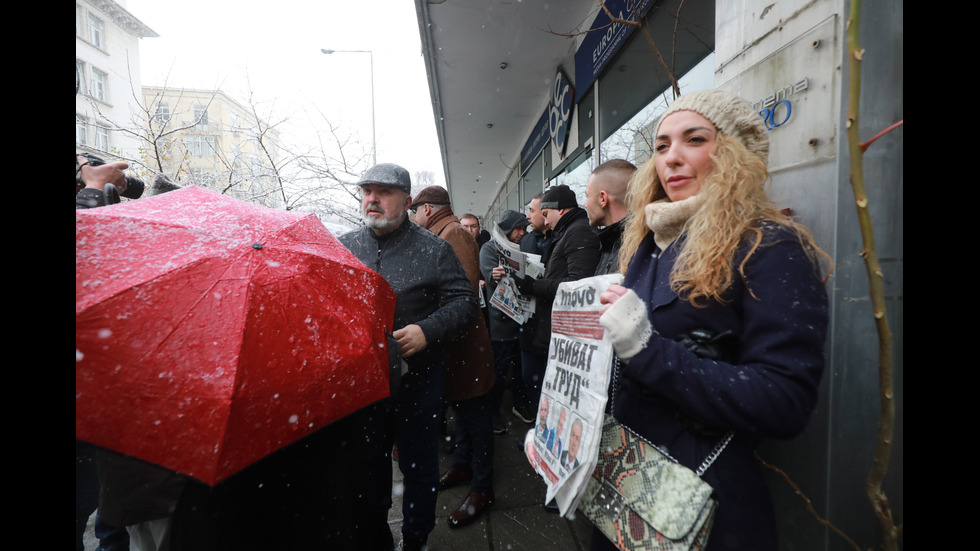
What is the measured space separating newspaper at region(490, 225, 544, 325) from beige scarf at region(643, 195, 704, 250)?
1.90 metres

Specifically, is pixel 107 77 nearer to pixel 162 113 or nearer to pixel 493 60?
pixel 162 113

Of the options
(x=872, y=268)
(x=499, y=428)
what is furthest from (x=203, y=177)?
(x=872, y=268)

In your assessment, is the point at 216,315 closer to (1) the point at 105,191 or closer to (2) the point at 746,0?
(1) the point at 105,191

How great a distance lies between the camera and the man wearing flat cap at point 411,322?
7.62ft

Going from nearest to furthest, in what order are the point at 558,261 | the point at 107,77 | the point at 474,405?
the point at 474,405
the point at 558,261
the point at 107,77

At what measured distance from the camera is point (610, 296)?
113 centimetres

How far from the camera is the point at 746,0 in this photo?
5.88 feet

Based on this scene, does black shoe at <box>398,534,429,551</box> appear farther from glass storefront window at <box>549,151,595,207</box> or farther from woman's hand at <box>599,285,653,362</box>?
glass storefront window at <box>549,151,595,207</box>

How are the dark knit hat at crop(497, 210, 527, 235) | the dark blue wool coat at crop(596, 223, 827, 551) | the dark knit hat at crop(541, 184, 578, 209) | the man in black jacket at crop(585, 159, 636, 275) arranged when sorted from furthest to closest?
the dark knit hat at crop(497, 210, 527, 235)
the dark knit hat at crop(541, 184, 578, 209)
the man in black jacket at crop(585, 159, 636, 275)
the dark blue wool coat at crop(596, 223, 827, 551)

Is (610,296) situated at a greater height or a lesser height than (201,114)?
lesser

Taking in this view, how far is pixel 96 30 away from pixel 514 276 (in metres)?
13.6

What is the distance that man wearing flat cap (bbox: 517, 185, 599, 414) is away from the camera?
285cm

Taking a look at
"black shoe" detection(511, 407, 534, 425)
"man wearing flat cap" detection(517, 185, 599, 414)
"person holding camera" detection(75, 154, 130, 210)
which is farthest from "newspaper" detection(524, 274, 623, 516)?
"black shoe" detection(511, 407, 534, 425)
